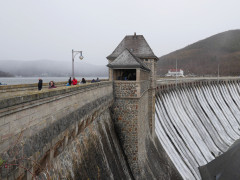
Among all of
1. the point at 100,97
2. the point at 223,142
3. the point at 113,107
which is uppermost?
the point at 100,97

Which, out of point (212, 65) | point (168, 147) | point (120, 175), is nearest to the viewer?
point (120, 175)

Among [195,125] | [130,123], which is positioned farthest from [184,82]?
[130,123]

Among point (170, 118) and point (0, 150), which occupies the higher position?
point (0, 150)

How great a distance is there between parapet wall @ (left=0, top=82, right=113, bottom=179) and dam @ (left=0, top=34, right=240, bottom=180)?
0.07 feet

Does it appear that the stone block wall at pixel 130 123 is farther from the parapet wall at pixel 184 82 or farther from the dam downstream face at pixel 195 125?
the parapet wall at pixel 184 82

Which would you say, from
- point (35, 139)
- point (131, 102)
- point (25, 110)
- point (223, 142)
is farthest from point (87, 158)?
point (223, 142)

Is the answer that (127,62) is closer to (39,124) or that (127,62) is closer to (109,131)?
(109,131)

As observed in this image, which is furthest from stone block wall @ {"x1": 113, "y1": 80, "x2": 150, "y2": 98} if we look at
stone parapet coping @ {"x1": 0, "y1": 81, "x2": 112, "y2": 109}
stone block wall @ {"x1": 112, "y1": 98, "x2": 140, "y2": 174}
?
stone parapet coping @ {"x1": 0, "y1": 81, "x2": 112, "y2": 109}

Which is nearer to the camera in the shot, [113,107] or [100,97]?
[100,97]

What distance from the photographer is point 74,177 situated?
7453mm

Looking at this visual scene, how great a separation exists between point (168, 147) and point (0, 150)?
20970 millimetres

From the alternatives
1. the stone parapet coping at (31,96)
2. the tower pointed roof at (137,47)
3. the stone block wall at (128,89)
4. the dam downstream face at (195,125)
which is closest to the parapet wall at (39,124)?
the stone parapet coping at (31,96)

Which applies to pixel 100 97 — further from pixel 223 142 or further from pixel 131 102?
pixel 223 142

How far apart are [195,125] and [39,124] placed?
3046 cm
